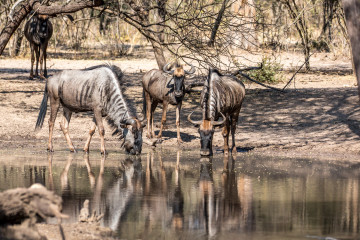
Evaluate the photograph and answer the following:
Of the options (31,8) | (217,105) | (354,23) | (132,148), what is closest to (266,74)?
(217,105)

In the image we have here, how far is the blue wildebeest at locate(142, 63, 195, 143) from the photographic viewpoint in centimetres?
1501

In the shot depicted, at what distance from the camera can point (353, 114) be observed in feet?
52.4

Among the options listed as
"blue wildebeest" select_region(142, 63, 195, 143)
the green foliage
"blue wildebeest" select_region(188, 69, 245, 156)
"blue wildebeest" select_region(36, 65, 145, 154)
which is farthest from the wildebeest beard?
the green foliage

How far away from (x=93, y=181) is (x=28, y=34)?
11922 mm

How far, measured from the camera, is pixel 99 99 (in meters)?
13.0

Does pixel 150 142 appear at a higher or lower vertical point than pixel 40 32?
lower

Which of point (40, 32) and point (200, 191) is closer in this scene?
point (200, 191)

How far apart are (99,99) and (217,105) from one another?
226cm

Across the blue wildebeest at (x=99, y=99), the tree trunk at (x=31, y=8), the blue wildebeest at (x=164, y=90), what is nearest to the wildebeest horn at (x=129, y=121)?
the blue wildebeest at (x=99, y=99)

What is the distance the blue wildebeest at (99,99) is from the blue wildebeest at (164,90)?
206cm

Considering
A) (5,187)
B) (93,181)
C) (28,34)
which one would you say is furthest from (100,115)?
(28,34)

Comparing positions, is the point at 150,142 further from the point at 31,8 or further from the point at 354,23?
the point at 354,23

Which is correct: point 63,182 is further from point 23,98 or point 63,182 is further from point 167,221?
point 23,98

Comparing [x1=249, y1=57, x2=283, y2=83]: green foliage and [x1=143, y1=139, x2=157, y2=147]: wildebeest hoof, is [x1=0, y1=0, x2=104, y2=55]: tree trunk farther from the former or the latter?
[x1=249, y1=57, x2=283, y2=83]: green foliage
